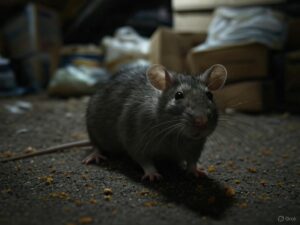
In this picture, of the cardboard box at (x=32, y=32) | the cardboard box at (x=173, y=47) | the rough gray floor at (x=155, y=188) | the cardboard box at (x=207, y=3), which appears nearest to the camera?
the rough gray floor at (x=155, y=188)

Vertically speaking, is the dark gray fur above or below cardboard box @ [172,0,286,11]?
below

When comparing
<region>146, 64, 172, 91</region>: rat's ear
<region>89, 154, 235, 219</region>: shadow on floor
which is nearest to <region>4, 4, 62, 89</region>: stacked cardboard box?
<region>89, 154, 235, 219</region>: shadow on floor

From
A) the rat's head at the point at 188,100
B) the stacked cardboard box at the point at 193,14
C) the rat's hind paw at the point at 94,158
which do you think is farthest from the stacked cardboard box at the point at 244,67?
the rat's head at the point at 188,100

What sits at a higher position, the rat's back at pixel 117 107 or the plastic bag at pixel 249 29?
the plastic bag at pixel 249 29

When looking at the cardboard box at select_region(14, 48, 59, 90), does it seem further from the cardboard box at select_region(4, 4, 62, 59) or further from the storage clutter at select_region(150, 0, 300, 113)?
the storage clutter at select_region(150, 0, 300, 113)

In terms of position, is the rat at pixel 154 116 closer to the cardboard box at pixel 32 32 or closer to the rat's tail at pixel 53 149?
the rat's tail at pixel 53 149

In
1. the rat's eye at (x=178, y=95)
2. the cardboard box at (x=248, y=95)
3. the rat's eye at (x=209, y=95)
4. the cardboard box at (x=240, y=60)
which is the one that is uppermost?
the rat's eye at (x=178, y=95)
